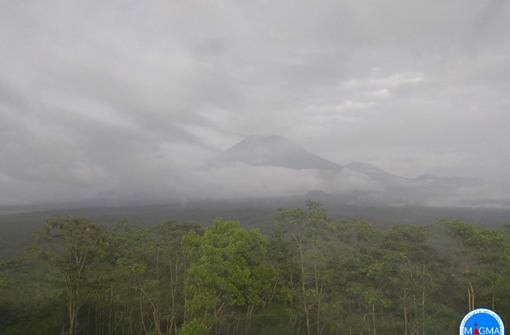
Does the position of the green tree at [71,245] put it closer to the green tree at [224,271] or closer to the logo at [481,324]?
the green tree at [224,271]

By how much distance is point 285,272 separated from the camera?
68.9ft

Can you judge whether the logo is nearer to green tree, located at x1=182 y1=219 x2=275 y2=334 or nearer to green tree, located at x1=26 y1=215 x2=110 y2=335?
green tree, located at x1=182 y1=219 x2=275 y2=334

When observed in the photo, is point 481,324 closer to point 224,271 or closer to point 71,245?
point 224,271

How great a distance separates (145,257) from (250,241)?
8.76 meters

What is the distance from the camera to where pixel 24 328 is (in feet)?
76.7

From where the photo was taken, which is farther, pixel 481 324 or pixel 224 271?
pixel 224 271

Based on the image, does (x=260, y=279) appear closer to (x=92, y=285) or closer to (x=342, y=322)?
(x=342, y=322)

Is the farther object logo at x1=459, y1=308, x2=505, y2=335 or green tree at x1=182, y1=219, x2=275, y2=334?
green tree at x1=182, y1=219, x2=275, y2=334

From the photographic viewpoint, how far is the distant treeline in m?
16.6

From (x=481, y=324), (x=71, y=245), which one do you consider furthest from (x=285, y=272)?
(x=71, y=245)

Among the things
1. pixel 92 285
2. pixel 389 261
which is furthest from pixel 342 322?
pixel 92 285

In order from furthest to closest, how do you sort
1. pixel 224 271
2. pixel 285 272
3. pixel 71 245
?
pixel 285 272
pixel 71 245
pixel 224 271

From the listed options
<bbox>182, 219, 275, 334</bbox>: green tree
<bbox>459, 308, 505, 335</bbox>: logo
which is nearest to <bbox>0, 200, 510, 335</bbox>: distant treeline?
<bbox>182, 219, 275, 334</bbox>: green tree

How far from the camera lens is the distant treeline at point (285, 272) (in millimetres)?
16625
